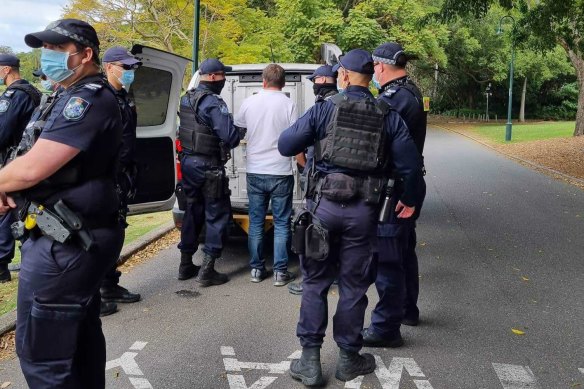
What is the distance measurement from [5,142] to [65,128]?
3.26 metres

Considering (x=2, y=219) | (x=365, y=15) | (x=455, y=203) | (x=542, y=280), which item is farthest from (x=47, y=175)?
(x=365, y=15)

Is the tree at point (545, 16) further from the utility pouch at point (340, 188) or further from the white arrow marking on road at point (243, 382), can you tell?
the white arrow marking on road at point (243, 382)

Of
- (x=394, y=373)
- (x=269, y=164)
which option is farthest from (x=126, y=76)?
(x=394, y=373)

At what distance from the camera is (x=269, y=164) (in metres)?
5.52

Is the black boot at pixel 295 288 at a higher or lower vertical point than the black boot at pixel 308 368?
lower

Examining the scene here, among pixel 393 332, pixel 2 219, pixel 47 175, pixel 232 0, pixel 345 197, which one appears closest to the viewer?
pixel 47 175

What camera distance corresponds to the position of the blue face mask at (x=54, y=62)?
273 cm

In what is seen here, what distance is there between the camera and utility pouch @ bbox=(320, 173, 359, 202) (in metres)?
3.58

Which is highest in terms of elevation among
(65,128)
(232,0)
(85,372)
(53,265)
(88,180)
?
(232,0)

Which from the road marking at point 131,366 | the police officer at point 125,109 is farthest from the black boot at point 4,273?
the road marking at point 131,366

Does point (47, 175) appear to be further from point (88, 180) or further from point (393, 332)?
point (393, 332)

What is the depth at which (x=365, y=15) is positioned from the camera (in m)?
26.7

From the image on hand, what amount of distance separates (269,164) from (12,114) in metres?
2.37

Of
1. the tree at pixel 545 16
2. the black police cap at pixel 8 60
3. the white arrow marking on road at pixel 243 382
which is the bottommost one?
the white arrow marking on road at pixel 243 382
